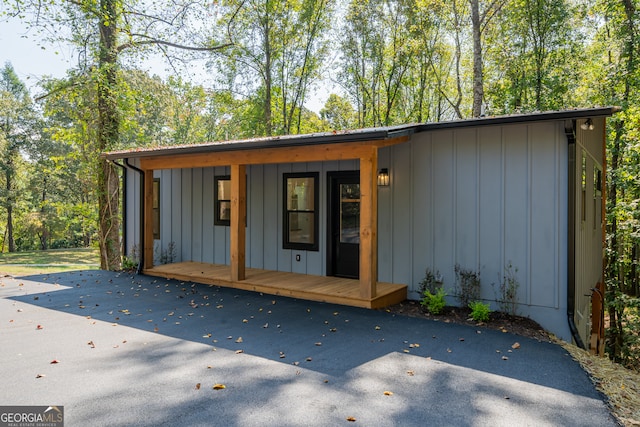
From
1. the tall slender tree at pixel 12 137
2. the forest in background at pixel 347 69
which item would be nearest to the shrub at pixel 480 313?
the forest in background at pixel 347 69

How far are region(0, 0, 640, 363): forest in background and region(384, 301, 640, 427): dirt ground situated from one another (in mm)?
A: 4000

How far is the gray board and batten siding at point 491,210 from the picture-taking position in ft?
16.0

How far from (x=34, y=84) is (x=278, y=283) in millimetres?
9308

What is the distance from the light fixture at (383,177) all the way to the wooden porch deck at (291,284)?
1.48 meters

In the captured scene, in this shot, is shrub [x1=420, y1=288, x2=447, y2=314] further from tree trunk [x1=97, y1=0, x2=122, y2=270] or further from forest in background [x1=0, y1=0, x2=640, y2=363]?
tree trunk [x1=97, y1=0, x2=122, y2=270]

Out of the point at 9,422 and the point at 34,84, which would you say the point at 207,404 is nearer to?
the point at 9,422

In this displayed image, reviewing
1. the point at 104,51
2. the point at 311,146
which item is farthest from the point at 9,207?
the point at 311,146

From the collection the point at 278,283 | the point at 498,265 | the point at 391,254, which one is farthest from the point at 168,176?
the point at 498,265

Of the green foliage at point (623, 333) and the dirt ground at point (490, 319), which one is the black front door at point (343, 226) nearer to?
the dirt ground at point (490, 319)

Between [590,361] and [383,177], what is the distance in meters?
3.41

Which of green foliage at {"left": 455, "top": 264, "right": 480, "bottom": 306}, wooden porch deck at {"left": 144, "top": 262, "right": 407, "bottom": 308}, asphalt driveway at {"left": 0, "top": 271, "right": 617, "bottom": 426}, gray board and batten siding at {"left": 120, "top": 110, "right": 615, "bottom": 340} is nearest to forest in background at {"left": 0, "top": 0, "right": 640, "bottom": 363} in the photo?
gray board and batten siding at {"left": 120, "top": 110, "right": 615, "bottom": 340}

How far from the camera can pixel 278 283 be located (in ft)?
20.9

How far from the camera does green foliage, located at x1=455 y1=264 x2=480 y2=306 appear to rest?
17.7 feet

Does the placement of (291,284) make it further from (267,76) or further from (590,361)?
(267,76)
